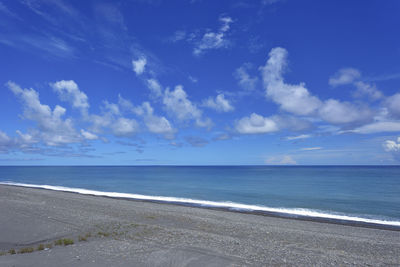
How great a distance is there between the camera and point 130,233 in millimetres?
13047

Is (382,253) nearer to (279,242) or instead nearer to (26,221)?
(279,242)

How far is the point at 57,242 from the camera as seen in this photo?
11016 mm

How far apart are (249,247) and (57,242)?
8.59 metres

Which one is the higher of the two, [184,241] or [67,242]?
[184,241]

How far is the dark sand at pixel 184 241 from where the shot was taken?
9149 millimetres

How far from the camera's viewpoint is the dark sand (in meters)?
9.15

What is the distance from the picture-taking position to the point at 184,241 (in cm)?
1170

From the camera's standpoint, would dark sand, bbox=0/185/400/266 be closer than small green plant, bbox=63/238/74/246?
Yes

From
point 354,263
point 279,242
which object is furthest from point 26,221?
point 354,263

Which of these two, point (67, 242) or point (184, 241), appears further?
point (184, 241)

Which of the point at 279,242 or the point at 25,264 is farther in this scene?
the point at 279,242

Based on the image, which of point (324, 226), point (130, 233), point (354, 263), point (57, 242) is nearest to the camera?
point (354, 263)

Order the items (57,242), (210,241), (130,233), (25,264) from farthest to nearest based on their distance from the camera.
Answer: (130,233), (210,241), (57,242), (25,264)

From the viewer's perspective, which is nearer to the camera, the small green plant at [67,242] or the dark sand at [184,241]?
the dark sand at [184,241]
